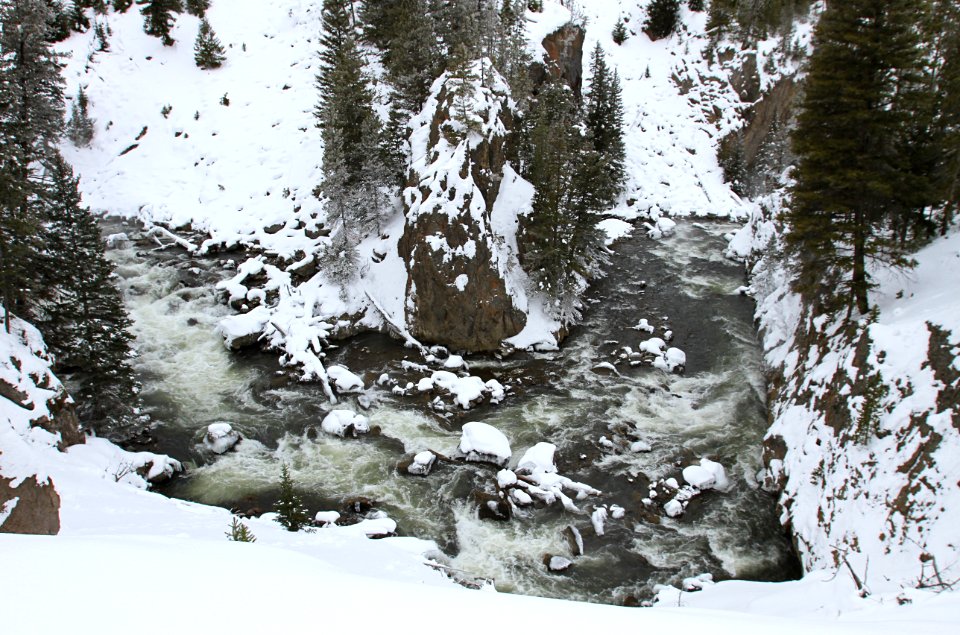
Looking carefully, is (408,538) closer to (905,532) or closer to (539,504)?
(539,504)

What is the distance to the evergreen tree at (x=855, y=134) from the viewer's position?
13867 mm

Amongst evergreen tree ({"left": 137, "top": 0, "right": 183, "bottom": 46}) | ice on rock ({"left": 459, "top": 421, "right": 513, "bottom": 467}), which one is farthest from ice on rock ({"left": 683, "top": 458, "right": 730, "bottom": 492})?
evergreen tree ({"left": 137, "top": 0, "right": 183, "bottom": 46})

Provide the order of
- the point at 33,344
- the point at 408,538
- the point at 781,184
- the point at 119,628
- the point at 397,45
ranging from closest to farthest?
1. the point at 119,628
2. the point at 408,538
3. the point at 33,344
4. the point at 781,184
5. the point at 397,45

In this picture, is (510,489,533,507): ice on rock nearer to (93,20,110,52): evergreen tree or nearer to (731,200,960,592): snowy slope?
(731,200,960,592): snowy slope

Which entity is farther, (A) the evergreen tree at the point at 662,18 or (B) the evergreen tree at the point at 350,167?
(A) the evergreen tree at the point at 662,18

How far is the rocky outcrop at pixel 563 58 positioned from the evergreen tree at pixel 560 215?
12.7 metres

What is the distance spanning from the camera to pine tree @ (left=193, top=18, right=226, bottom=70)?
48000 mm

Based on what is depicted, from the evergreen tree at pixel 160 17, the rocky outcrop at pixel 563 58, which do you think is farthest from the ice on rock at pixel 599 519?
the evergreen tree at pixel 160 17

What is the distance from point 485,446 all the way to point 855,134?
1542 centimetres

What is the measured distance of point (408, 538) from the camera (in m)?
13.5

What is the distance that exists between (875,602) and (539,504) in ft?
28.9

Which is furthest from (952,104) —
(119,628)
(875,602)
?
(119,628)

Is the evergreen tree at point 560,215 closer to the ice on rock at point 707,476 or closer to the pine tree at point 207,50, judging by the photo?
the ice on rock at point 707,476

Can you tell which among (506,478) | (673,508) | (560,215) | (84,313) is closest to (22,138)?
(84,313)
